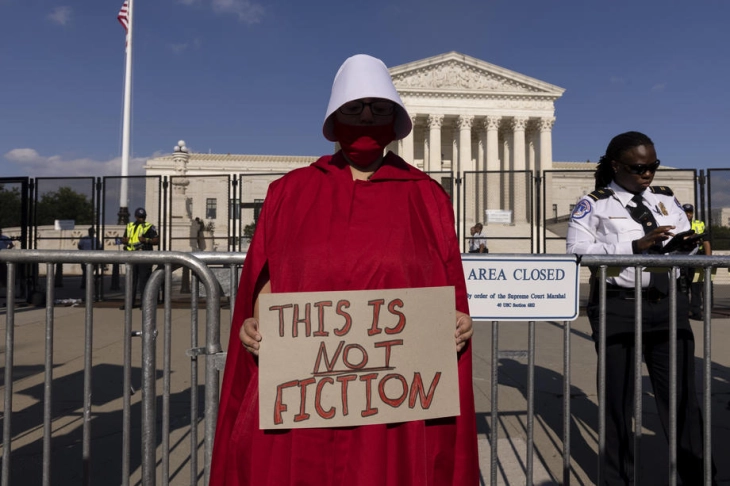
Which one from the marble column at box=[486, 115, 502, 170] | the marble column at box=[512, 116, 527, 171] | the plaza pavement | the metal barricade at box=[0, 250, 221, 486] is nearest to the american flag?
the plaza pavement

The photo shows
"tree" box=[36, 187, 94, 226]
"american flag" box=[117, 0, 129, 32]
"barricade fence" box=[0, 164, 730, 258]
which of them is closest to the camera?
"barricade fence" box=[0, 164, 730, 258]

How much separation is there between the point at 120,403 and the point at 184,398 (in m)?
0.56

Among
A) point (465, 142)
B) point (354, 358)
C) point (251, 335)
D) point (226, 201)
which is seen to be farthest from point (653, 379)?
point (465, 142)

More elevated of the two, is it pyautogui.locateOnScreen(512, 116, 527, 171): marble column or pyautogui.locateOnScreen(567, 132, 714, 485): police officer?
pyautogui.locateOnScreen(512, 116, 527, 171): marble column

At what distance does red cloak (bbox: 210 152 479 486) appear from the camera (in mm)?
1665

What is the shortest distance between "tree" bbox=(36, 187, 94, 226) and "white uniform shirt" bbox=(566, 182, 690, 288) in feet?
40.9

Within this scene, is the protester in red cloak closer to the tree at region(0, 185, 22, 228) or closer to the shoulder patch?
the shoulder patch

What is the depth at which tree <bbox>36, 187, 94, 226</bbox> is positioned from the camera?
12.7 m

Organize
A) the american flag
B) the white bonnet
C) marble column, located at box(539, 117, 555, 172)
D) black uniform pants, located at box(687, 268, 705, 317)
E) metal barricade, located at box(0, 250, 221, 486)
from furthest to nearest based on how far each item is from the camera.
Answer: marble column, located at box(539, 117, 555, 172) → the american flag → black uniform pants, located at box(687, 268, 705, 317) → metal barricade, located at box(0, 250, 221, 486) → the white bonnet

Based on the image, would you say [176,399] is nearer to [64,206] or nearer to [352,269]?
[352,269]

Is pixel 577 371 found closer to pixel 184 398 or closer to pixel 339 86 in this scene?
pixel 184 398

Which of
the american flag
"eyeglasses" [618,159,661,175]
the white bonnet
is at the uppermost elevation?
the american flag

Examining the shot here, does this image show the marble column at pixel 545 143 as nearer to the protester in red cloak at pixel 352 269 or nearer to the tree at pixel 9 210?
the tree at pixel 9 210

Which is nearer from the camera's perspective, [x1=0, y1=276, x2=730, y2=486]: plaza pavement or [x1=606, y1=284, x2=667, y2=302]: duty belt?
[x1=606, y1=284, x2=667, y2=302]: duty belt
